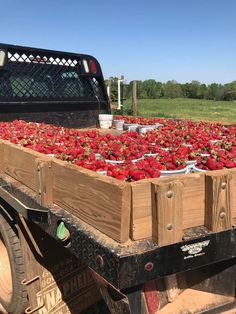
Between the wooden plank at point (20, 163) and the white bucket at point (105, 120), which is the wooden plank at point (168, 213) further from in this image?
the white bucket at point (105, 120)

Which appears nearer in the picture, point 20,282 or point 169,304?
point 169,304

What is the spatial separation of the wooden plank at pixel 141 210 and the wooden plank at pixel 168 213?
0.04 meters

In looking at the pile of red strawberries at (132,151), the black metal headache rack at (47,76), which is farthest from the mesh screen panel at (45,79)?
the pile of red strawberries at (132,151)

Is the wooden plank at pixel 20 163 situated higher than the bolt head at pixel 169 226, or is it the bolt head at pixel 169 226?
the wooden plank at pixel 20 163

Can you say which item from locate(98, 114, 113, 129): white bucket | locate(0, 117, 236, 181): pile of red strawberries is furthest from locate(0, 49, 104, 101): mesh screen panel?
locate(0, 117, 236, 181): pile of red strawberries

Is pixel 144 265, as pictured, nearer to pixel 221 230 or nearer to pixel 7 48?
pixel 221 230

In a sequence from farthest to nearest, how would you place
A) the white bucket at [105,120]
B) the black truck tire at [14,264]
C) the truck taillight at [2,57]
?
the white bucket at [105,120], the truck taillight at [2,57], the black truck tire at [14,264]

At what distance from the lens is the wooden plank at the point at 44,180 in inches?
84.7

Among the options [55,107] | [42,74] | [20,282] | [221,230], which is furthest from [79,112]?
[221,230]

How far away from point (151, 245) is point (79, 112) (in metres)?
4.30

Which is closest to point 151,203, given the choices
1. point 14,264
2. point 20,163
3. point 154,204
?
point 154,204

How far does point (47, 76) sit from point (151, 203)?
14.1 feet

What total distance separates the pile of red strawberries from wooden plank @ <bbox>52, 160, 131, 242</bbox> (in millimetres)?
267

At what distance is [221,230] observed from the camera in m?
1.79
